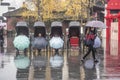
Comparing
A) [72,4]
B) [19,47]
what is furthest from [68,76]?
[72,4]

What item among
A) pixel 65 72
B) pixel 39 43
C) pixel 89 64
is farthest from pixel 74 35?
pixel 65 72

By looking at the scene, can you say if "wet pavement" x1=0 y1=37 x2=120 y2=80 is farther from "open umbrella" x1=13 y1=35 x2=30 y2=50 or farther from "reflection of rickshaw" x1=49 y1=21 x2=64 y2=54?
"reflection of rickshaw" x1=49 y1=21 x2=64 y2=54

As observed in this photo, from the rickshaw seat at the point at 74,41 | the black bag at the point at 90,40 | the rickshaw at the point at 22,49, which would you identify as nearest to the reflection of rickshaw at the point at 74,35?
the rickshaw seat at the point at 74,41

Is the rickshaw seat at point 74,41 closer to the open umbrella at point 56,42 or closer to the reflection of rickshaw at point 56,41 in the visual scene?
the reflection of rickshaw at point 56,41

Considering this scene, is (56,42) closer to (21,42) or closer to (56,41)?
(56,41)

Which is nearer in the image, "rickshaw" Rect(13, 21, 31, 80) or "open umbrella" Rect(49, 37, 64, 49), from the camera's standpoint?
"rickshaw" Rect(13, 21, 31, 80)

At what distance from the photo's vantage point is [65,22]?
72.5 meters

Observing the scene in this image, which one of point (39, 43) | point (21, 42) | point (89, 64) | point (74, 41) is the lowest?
point (89, 64)

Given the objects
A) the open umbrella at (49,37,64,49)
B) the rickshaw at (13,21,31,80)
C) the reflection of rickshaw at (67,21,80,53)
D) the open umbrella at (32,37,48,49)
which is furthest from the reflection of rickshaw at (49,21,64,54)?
the reflection of rickshaw at (67,21,80,53)

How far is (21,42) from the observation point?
90.2 ft

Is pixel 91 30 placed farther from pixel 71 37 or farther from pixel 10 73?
pixel 71 37

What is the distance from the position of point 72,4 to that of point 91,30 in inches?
1330

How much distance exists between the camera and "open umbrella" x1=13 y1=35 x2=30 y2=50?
2742cm

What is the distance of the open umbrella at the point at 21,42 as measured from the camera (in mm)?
27422
